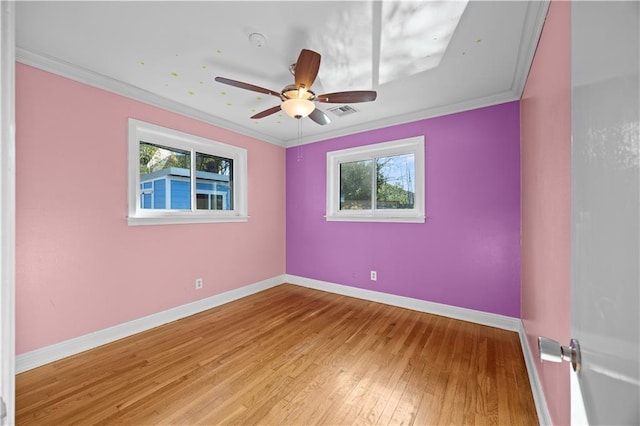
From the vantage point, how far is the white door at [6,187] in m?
0.68

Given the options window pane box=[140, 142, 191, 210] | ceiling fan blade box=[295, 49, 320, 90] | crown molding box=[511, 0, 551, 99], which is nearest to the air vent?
ceiling fan blade box=[295, 49, 320, 90]

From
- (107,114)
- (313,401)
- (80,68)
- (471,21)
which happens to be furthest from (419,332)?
(80,68)

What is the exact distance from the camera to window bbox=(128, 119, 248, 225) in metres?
2.62

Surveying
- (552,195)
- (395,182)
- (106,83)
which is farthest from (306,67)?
(395,182)

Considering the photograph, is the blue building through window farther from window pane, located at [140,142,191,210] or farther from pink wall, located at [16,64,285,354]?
pink wall, located at [16,64,285,354]

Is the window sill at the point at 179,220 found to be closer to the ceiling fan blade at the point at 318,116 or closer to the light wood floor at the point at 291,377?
the light wood floor at the point at 291,377

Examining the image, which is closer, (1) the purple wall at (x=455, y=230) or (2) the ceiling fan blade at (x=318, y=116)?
(2) the ceiling fan blade at (x=318, y=116)

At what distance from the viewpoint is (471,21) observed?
162 cm

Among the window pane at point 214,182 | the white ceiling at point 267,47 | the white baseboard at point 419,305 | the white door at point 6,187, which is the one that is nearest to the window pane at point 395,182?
the white ceiling at point 267,47

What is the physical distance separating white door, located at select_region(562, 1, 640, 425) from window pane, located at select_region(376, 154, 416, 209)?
9.05ft

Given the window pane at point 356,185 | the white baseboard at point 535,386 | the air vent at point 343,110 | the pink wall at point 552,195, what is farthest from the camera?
the window pane at point 356,185

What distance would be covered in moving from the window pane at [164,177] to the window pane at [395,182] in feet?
8.27

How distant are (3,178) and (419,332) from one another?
117 inches

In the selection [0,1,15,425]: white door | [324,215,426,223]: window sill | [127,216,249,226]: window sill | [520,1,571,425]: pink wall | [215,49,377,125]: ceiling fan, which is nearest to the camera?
[0,1,15,425]: white door
